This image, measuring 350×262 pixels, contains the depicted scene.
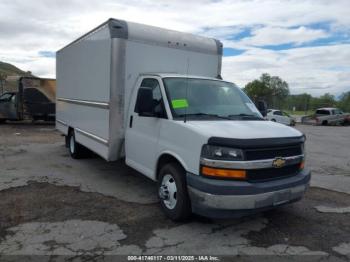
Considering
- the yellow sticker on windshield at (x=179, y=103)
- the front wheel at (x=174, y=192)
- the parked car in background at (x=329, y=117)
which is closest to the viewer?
the front wheel at (x=174, y=192)

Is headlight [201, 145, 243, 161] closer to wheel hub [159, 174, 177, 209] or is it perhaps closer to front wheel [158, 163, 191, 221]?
front wheel [158, 163, 191, 221]

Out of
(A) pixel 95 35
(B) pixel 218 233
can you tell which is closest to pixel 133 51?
(A) pixel 95 35

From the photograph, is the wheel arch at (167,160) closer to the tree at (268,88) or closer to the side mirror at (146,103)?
the side mirror at (146,103)

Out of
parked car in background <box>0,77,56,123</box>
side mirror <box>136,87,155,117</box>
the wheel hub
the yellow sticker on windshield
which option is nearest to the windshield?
the yellow sticker on windshield

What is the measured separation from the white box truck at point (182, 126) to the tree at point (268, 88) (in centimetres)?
5722

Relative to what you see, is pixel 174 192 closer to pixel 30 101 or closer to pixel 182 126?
pixel 182 126

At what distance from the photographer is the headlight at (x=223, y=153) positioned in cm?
411

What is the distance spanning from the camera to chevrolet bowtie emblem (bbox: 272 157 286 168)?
4346 millimetres

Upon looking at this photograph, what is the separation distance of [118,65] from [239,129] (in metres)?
2.54

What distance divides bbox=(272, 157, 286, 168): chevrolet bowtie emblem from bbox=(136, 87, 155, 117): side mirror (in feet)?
6.17

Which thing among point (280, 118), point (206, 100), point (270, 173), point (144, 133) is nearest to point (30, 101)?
point (144, 133)

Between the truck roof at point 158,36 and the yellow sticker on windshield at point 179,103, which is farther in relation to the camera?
the truck roof at point 158,36

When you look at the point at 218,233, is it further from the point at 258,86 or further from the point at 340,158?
the point at 258,86

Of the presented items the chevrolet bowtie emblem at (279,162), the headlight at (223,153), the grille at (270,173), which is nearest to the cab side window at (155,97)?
the headlight at (223,153)
